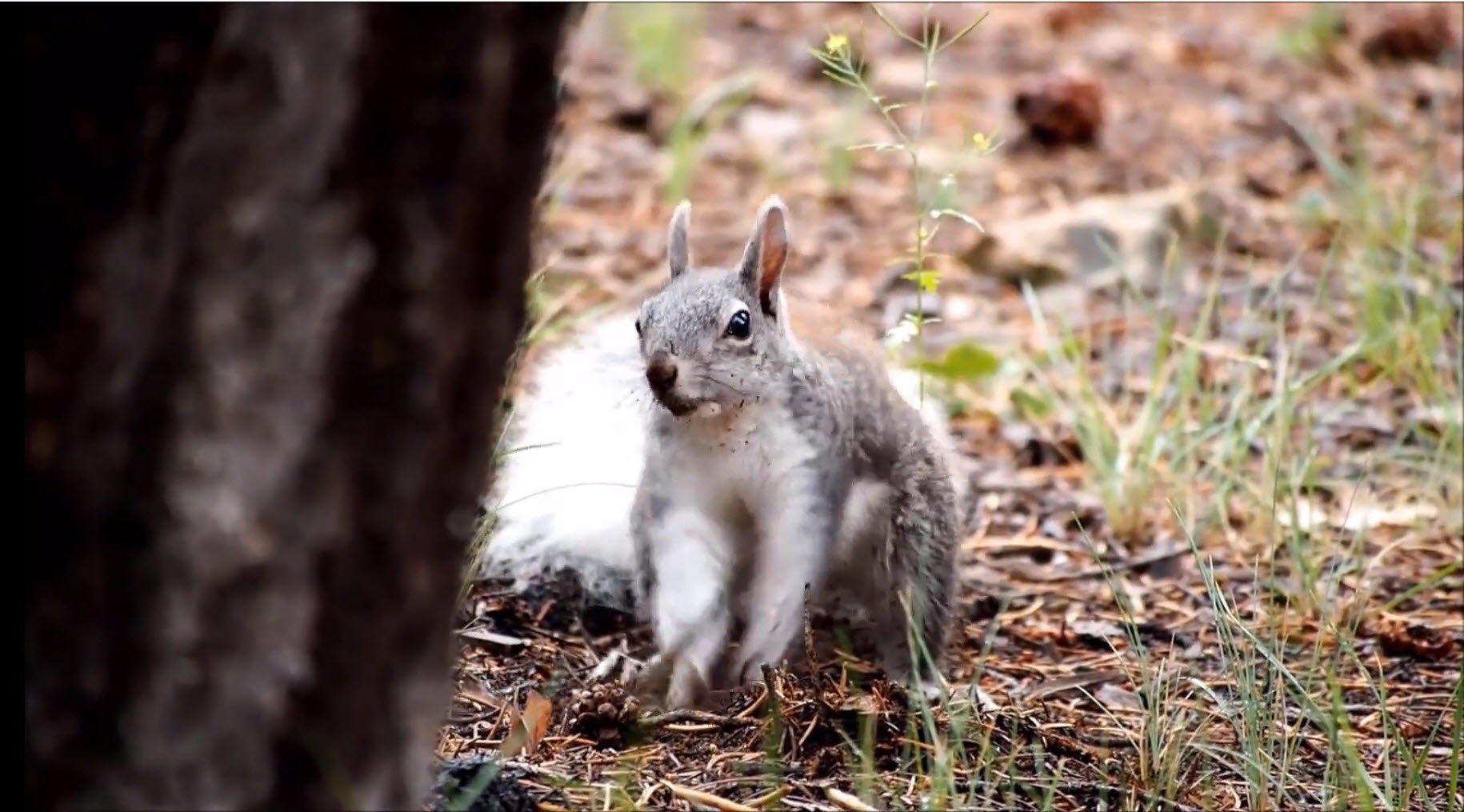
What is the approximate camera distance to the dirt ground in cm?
224

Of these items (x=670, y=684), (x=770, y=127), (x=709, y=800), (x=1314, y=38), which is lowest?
(x=670, y=684)

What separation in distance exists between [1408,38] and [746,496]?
475 cm

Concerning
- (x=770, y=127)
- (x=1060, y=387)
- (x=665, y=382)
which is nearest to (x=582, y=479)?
(x=665, y=382)

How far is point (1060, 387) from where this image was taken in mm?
4219

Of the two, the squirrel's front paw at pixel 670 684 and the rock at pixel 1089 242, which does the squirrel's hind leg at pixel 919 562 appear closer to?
the squirrel's front paw at pixel 670 684

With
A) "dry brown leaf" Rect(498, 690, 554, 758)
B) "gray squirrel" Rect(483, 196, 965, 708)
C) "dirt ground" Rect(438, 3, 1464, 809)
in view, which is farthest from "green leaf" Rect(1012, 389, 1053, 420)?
"dry brown leaf" Rect(498, 690, 554, 758)

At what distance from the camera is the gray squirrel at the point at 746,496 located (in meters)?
2.74

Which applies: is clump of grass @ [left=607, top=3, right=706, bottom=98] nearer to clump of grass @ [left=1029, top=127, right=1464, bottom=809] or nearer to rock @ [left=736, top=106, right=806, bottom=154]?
rock @ [left=736, top=106, right=806, bottom=154]

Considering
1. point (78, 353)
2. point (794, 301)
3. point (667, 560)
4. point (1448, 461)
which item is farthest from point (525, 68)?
point (1448, 461)

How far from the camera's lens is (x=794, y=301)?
135 inches

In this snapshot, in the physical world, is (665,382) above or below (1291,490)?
above

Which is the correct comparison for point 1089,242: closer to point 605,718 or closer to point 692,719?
point 692,719

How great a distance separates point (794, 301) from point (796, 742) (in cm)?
133

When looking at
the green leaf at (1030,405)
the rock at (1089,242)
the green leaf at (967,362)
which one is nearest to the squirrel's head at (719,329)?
the green leaf at (967,362)
